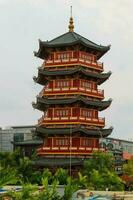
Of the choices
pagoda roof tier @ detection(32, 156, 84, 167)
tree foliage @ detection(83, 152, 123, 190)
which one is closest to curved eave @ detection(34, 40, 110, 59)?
pagoda roof tier @ detection(32, 156, 84, 167)

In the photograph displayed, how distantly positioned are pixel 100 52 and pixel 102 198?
35.5 meters

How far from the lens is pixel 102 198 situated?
3019 cm

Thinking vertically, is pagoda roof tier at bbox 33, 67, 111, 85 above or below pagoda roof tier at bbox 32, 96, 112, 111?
above

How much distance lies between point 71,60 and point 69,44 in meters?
1.81

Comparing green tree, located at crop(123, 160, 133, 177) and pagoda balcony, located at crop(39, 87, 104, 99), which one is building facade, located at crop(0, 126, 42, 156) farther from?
green tree, located at crop(123, 160, 133, 177)

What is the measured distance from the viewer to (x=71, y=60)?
6062cm

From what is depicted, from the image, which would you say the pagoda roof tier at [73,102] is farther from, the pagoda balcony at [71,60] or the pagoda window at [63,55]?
the pagoda window at [63,55]

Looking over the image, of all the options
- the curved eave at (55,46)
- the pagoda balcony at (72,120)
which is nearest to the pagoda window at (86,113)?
the pagoda balcony at (72,120)

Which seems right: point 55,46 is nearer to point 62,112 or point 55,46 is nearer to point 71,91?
point 71,91

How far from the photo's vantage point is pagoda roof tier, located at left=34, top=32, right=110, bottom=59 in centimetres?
6081

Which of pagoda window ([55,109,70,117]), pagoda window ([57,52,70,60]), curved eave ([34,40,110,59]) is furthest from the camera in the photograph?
pagoda window ([57,52,70,60])

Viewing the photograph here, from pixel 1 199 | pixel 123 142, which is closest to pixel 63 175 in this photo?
pixel 1 199

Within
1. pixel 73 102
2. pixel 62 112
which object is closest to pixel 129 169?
pixel 73 102

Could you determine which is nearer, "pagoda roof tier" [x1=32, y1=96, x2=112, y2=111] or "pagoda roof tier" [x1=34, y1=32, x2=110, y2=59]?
"pagoda roof tier" [x1=32, y1=96, x2=112, y2=111]
